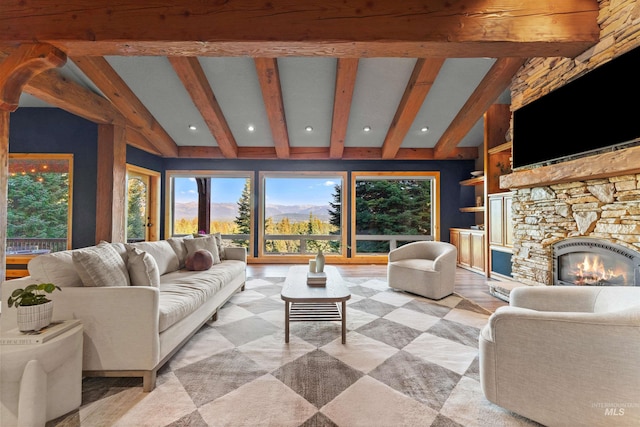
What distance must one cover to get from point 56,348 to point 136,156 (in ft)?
16.7

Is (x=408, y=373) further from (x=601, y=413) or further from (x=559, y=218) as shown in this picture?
(x=559, y=218)

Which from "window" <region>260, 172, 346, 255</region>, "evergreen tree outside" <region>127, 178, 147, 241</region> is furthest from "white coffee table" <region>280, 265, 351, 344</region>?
"evergreen tree outside" <region>127, 178, 147, 241</region>

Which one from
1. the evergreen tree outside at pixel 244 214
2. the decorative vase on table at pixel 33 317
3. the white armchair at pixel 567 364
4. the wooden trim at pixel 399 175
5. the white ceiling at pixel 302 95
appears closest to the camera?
the white armchair at pixel 567 364

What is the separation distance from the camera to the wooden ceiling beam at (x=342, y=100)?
3.78 metres

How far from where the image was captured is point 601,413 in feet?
4.43

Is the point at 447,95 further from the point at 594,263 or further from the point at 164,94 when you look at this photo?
the point at 164,94

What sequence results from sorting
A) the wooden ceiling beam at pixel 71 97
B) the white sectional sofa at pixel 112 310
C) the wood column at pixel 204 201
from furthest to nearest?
the wood column at pixel 204 201 → the wooden ceiling beam at pixel 71 97 → the white sectional sofa at pixel 112 310

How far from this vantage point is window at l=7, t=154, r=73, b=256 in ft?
15.3

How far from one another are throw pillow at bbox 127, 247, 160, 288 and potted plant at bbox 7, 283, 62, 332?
654mm

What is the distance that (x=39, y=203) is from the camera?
472 cm

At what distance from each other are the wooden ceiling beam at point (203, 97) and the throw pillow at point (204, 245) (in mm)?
2172

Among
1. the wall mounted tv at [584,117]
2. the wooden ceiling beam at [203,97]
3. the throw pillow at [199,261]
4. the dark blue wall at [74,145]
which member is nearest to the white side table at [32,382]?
the throw pillow at [199,261]

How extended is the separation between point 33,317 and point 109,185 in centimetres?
364

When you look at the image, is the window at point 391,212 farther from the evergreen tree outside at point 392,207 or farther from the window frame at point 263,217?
the window frame at point 263,217
